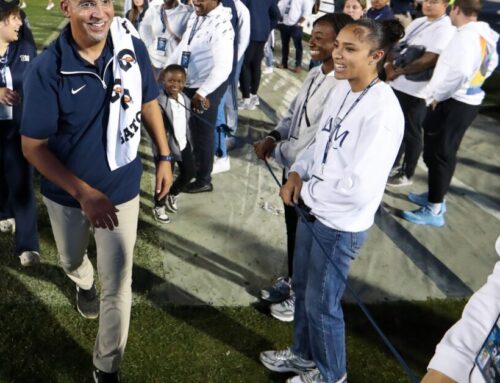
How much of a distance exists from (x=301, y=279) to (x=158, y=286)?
1280 mm

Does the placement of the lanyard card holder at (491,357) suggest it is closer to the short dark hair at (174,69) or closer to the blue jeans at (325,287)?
the blue jeans at (325,287)

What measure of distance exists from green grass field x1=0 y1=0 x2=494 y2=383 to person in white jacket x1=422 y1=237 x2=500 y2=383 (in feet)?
6.17

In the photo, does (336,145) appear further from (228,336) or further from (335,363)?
(228,336)

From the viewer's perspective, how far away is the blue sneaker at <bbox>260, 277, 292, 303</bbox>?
11.6 ft

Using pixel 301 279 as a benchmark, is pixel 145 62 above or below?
above

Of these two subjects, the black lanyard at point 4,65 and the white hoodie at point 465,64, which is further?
the white hoodie at point 465,64

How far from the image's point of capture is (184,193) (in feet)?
16.4

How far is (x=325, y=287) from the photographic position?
246 centimetres

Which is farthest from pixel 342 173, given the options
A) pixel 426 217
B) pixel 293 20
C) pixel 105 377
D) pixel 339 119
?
pixel 293 20

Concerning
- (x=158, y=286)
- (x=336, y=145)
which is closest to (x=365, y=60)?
(x=336, y=145)

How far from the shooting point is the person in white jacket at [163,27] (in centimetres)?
497

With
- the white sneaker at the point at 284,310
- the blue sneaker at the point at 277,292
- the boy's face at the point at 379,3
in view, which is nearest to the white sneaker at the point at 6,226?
the blue sneaker at the point at 277,292

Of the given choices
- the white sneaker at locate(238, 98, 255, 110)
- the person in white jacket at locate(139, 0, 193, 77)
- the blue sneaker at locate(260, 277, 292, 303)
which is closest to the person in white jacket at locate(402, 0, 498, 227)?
the blue sneaker at locate(260, 277, 292, 303)

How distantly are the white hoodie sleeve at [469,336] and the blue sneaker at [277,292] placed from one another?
231 cm
